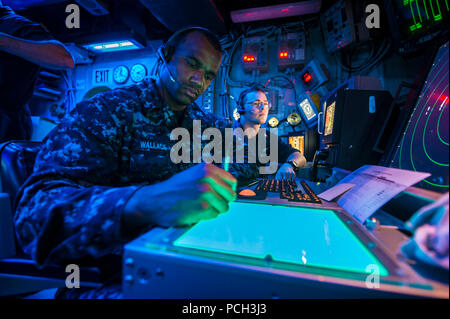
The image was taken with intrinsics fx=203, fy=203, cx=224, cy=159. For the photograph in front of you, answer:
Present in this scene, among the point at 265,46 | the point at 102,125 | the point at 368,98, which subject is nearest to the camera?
the point at 102,125

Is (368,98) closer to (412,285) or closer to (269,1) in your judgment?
(412,285)

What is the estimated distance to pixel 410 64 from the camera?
2314 millimetres

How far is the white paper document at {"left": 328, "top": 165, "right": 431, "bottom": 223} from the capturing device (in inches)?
14.9

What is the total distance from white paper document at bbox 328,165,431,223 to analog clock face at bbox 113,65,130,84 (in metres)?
3.79

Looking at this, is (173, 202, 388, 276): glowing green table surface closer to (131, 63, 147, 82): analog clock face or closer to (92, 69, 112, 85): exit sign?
(131, 63, 147, 82): analog clock face

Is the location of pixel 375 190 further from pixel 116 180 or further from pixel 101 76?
pixel 101 76

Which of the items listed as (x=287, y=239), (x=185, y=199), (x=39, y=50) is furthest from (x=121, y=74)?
(x=287, y=239)

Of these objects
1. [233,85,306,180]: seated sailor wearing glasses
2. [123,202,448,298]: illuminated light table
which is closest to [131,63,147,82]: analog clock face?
[233,85,306,180]: seated sailor wearing glasses

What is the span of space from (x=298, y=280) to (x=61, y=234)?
1.45ft

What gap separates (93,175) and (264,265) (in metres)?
0.55

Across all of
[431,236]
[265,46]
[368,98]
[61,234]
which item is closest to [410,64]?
[265,46]

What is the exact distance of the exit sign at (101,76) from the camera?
3.58 m

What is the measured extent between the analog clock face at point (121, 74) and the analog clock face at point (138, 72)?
117 mm

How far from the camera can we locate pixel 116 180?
0.74m
